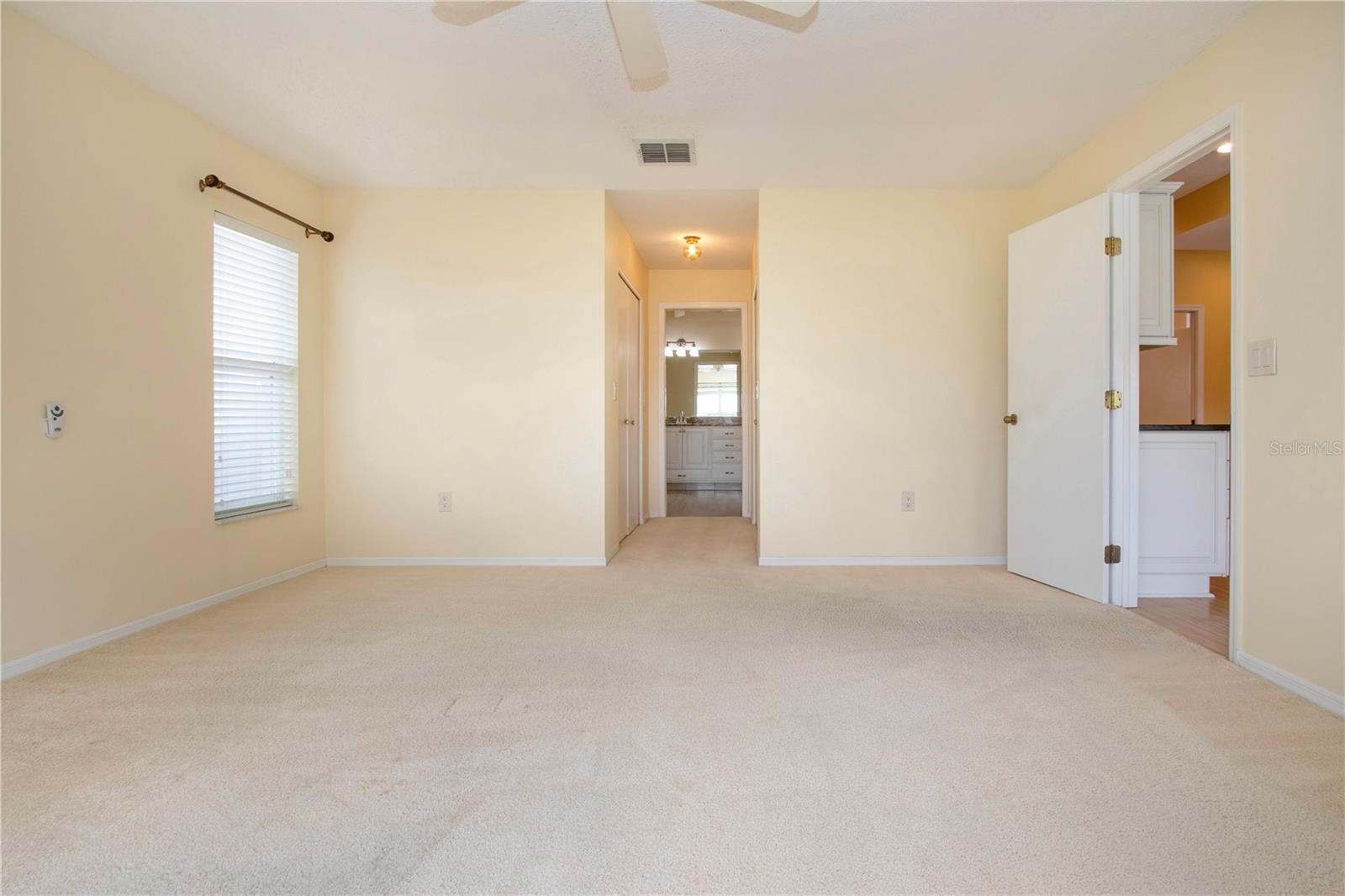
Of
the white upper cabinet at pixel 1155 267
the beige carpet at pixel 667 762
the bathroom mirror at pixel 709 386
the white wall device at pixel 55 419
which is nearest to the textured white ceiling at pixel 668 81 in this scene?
the white upper cabinet at pixel 1155 267

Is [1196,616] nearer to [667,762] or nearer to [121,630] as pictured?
[667,762]

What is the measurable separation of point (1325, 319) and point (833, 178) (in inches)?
98.0

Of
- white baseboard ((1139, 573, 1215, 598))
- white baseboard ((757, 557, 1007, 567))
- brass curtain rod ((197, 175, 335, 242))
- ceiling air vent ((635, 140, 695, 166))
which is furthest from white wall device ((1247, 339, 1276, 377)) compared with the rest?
brass curtain rod ((197, 175, 335, 242))

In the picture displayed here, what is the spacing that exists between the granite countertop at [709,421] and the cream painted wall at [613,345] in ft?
13.8

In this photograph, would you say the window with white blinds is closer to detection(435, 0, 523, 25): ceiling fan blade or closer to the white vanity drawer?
detection(435, 0, 523, 25): ceiling fan blade

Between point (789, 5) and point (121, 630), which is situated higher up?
point (789, 5)

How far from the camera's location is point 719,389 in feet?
33.9

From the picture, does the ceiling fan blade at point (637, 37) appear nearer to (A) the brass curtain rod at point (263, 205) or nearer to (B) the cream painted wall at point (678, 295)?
(A) the brass curtain rod at point (263, 205)

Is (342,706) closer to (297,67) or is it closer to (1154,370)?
(297,67)

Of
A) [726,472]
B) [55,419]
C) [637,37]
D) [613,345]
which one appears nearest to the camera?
[637,37]

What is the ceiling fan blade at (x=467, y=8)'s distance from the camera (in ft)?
6.10

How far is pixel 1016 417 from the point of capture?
12.2 ft

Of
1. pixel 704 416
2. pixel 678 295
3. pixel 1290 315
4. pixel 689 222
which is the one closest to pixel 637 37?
pixel 1290 315

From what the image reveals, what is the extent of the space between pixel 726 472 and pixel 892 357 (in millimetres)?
5163
